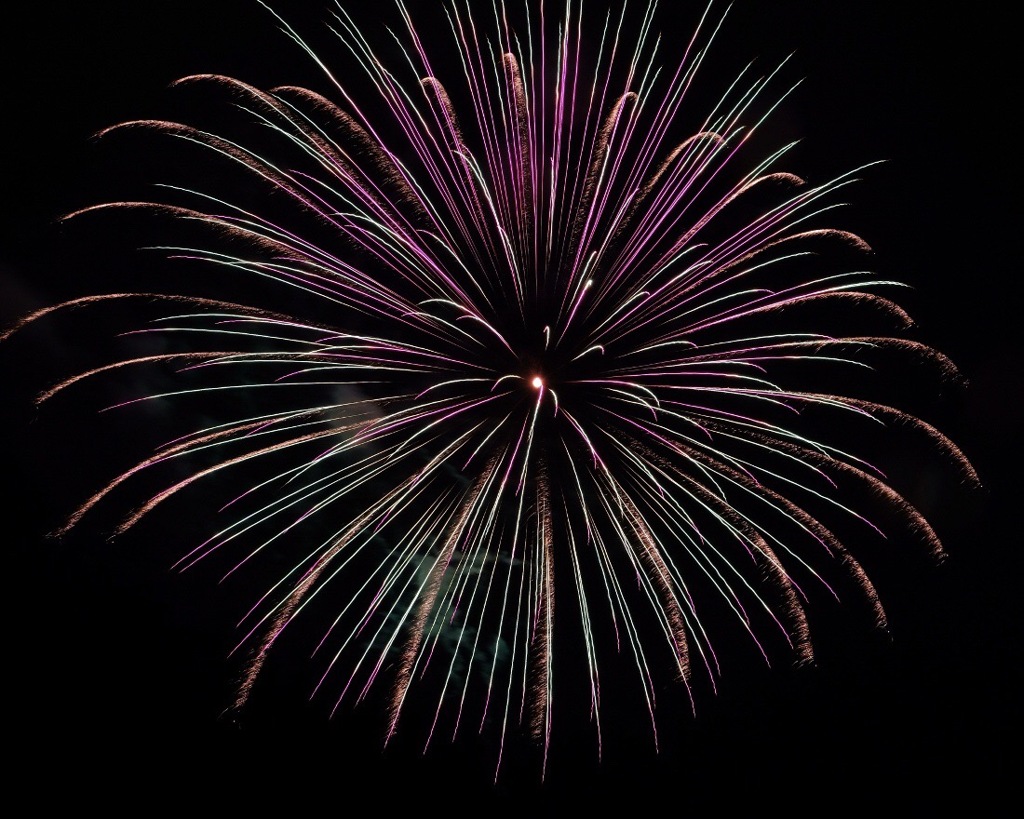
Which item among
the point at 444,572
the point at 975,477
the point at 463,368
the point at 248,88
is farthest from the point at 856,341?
the point at 248,88

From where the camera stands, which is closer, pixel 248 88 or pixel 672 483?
pixel 248 88

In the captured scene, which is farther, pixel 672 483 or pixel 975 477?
pixel 672 483

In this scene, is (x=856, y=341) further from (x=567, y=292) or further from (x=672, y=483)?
(x=567, y=292)

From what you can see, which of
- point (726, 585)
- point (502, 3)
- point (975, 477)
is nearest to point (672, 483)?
point (726, 585)

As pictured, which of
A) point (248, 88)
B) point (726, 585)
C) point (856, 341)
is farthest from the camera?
point (726, 585)

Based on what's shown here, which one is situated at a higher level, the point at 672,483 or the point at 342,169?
the point at 342,169

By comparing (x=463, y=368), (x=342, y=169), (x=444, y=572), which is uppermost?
(x=342, y=169)

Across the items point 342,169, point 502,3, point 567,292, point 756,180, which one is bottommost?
point 567,292

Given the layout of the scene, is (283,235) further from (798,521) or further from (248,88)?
(798,521)

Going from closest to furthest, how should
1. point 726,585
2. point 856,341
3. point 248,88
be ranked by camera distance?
point 248,88, point 856,341, point 726,585
